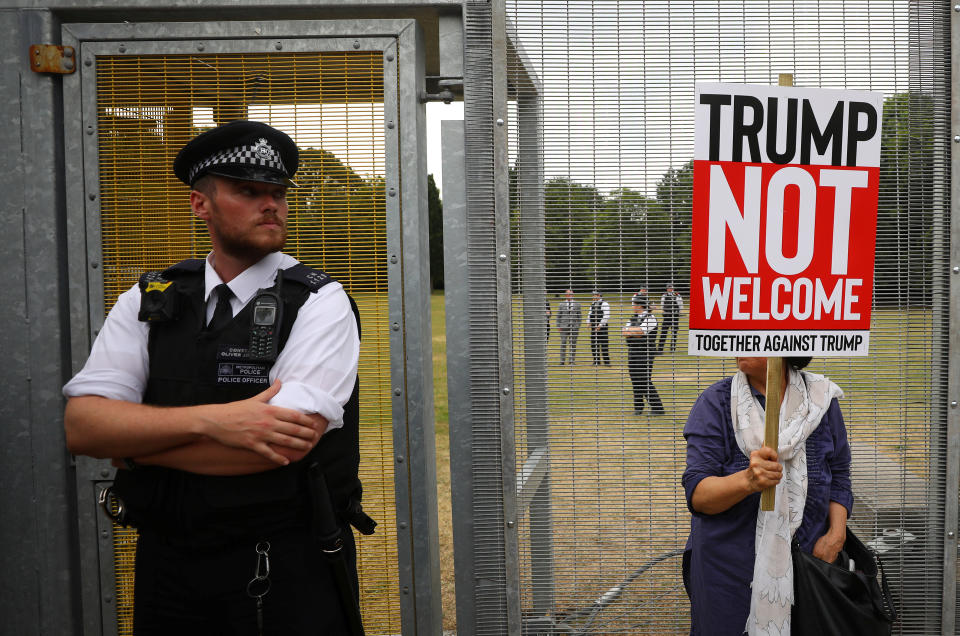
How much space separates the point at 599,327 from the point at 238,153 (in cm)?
163

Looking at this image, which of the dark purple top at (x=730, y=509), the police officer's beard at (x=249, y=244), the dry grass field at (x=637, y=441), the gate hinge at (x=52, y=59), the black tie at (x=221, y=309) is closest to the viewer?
the black tie at (x=221, y=309)

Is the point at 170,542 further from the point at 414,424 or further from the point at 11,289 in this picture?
the point at 11,289

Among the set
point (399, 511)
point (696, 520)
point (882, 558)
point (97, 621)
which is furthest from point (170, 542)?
point (882, 558)

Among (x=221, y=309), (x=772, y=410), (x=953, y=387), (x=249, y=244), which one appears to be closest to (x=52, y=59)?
(x=249, y=244)

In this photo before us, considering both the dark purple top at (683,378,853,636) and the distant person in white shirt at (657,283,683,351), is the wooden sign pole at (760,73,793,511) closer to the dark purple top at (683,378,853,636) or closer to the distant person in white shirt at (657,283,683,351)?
the dark purple top at (683,378,853,636)

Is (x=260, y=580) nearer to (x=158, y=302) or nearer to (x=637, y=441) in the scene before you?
(x=158, y=302)

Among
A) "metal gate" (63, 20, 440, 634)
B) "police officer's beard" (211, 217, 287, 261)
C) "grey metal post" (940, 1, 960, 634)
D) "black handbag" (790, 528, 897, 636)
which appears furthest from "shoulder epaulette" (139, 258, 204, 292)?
"grey metal post" (940, 1, 960, 634)

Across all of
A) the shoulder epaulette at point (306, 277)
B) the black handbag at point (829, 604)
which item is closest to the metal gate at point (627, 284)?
the black handbag at point (829, 604)

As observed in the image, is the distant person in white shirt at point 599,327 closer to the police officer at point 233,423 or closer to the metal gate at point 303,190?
the metal gate at point 303,190

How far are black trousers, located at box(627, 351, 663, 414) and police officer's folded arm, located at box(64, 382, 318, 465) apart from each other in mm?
1610

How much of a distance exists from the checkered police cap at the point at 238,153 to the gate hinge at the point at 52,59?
4.08ft

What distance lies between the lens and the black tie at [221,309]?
7.31ft

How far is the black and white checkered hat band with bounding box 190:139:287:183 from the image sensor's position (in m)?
2.30

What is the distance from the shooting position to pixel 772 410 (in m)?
2.25
